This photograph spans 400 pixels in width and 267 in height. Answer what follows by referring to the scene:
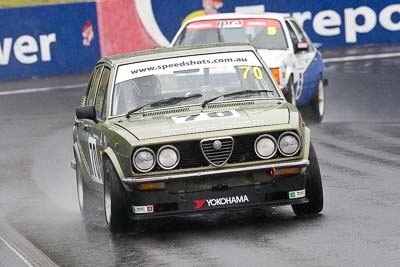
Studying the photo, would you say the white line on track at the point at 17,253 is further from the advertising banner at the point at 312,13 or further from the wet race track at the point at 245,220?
the advertising banner at the point at 312,13

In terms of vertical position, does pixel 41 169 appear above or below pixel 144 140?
below

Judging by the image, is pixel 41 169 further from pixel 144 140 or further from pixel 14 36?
pixel 14 36

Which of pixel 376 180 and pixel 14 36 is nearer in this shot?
pixel 376 180

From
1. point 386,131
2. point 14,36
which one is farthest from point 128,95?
point 14,36

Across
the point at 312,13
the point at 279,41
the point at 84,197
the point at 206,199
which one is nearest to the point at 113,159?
the point at 206,199

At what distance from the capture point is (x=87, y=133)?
1210cm

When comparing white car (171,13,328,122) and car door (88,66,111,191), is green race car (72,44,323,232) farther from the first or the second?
white car (171,13,328,122)

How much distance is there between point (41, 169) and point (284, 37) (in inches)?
197

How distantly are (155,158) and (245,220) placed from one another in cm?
108

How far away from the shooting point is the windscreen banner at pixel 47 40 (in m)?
29.2

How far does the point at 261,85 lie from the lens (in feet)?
38.0

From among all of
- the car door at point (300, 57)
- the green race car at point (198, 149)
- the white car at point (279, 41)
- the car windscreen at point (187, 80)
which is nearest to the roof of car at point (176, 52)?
the car windscreen at point (187, 80)

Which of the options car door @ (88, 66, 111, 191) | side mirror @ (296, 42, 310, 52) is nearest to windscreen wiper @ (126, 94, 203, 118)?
car door @ (88, 66, 111, 191)

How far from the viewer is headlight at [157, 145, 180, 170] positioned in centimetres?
1019
